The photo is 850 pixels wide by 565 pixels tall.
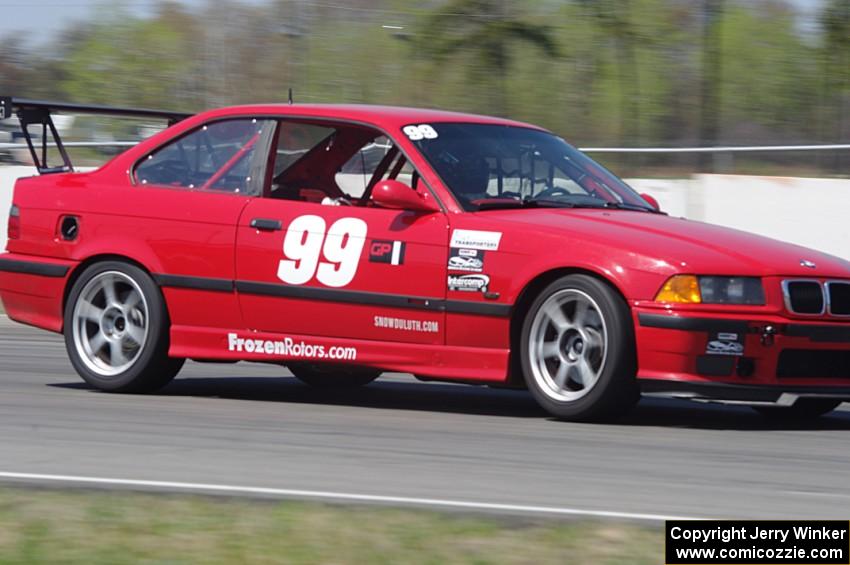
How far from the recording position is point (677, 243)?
7125mm

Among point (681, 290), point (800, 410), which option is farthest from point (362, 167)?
point (800, 410)

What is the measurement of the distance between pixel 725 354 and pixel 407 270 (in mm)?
1597

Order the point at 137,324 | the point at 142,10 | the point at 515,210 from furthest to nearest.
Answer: the point at 142,10
the point at 137,324
the point at 515,210

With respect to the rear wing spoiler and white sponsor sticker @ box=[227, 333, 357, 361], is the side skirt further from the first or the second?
the rear wing spoiler

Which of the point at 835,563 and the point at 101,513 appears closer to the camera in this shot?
the point at 835,563

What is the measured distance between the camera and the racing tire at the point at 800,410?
7.69 m

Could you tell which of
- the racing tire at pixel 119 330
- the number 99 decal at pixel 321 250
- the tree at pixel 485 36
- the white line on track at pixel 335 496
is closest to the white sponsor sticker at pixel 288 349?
the number 99 decal at pixel 321 250

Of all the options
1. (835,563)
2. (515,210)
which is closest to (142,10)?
(515,210)

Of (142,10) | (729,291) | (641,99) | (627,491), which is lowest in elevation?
(627,491)

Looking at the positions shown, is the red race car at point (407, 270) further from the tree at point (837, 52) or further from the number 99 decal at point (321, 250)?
the tree at point (837, 52)

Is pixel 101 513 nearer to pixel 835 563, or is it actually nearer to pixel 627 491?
pixel 627 491

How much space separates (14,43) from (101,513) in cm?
1591

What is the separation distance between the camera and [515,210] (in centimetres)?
767

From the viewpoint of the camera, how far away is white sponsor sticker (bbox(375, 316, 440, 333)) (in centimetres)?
753
